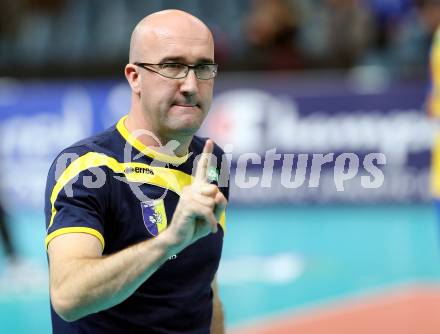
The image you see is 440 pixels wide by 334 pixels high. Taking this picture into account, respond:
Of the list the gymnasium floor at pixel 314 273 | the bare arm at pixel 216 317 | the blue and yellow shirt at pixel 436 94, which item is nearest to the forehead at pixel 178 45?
the bare arm at pixel 216 317

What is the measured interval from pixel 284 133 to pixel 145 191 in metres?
9.79

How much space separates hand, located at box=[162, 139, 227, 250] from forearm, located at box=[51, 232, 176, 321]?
54 mm

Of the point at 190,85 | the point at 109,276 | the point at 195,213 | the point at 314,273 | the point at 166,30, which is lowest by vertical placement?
the point at 109,276

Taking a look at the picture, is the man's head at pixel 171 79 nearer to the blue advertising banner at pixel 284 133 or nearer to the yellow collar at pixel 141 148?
the yellow collar at pixel 141 148

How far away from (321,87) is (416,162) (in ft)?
5.80

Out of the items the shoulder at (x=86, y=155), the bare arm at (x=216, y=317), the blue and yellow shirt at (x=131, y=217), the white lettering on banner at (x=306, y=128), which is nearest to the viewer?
the blue and yellow shirt at (x=131, y=217)

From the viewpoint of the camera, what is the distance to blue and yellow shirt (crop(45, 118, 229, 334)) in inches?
137

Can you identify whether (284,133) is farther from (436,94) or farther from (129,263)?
(129,263)

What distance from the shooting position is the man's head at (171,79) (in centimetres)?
365

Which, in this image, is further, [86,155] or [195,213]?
[86,155]

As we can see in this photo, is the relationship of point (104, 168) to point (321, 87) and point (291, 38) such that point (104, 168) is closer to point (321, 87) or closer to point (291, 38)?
point (321, 87)

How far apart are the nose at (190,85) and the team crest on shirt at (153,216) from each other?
0.47 metres

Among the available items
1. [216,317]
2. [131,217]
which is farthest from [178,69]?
[216,317]

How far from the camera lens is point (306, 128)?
44.1 ft
